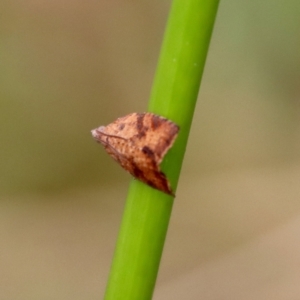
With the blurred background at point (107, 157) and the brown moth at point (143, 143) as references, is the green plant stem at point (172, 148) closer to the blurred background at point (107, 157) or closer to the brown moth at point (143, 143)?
the brown moth at point (143, 143)

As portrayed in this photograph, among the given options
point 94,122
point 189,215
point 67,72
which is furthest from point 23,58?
point 189,215

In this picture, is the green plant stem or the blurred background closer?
the green plant stem

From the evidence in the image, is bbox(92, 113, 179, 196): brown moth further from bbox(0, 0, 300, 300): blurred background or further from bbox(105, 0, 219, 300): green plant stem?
bbox(0, 0, 300, 300): blurred background

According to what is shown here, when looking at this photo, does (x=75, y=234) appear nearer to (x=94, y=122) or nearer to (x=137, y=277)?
(x=94, y=122)

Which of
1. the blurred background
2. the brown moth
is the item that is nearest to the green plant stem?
the brown moth

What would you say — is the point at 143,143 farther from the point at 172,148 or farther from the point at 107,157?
the point at 107,157
